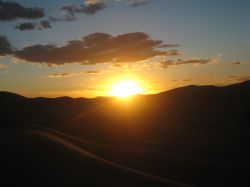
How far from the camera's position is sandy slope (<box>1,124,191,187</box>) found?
9992mm

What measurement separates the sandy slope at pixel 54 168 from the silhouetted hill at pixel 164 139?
3cm

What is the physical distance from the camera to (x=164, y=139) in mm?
24750

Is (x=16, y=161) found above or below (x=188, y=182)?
above

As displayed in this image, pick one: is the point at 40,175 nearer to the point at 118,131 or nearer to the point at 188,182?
→ the point at 188,182

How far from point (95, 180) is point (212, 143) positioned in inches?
554

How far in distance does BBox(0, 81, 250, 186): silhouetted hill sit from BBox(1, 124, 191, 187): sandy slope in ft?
0.11

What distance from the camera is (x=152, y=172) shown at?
48.0 feet

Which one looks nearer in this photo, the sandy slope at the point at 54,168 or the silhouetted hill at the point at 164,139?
the sandy slope at the point at 54,168

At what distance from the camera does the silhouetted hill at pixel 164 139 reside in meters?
13.2

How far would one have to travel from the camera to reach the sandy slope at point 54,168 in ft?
32.8

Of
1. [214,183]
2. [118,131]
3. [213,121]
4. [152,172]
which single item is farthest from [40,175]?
[213,121]

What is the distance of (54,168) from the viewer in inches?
429

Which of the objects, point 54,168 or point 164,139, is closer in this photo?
point 54,168

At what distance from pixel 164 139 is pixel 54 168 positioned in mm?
14514
